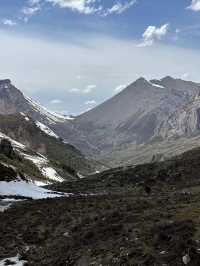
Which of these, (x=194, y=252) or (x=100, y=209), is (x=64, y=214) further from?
(x=194, y=252)

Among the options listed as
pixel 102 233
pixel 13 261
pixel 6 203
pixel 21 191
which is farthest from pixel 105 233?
pixel 21 191

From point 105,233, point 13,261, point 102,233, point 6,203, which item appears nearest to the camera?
point 13,261

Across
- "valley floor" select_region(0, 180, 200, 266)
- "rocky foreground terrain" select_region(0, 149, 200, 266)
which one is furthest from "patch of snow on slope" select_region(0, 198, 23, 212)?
"valley floor" select_region(0, 180, 200, 266)

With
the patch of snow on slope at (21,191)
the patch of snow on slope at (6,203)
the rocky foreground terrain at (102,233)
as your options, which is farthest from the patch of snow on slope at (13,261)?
the patch of snow on slope at (21,191)

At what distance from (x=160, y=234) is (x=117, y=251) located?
2.78 meters

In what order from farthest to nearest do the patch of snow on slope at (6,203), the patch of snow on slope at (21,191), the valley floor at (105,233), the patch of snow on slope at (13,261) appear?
the patch of snow on slope at (21,191) < the patch of snow on slope at (6,203) < the patch of snow on slope at (13,261) < the valley floor at (105,233)

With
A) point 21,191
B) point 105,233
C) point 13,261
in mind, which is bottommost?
point 13,261

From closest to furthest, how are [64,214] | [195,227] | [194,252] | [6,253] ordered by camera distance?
1. [194,252]
2. [195,227]
3. [6,253]
4. [64,214]

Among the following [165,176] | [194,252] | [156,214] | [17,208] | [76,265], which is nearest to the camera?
[194,252]

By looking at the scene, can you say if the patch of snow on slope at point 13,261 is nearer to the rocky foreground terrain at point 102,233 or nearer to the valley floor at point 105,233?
the rocky foreground terrain at point 102,233

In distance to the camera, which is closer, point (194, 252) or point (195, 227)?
point (194, 252)

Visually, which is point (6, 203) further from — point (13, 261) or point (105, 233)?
point (13, 261)

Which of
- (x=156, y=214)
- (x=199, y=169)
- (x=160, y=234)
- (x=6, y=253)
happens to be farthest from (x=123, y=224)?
(x=199, y=169)

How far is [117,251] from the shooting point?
88.3 feet
